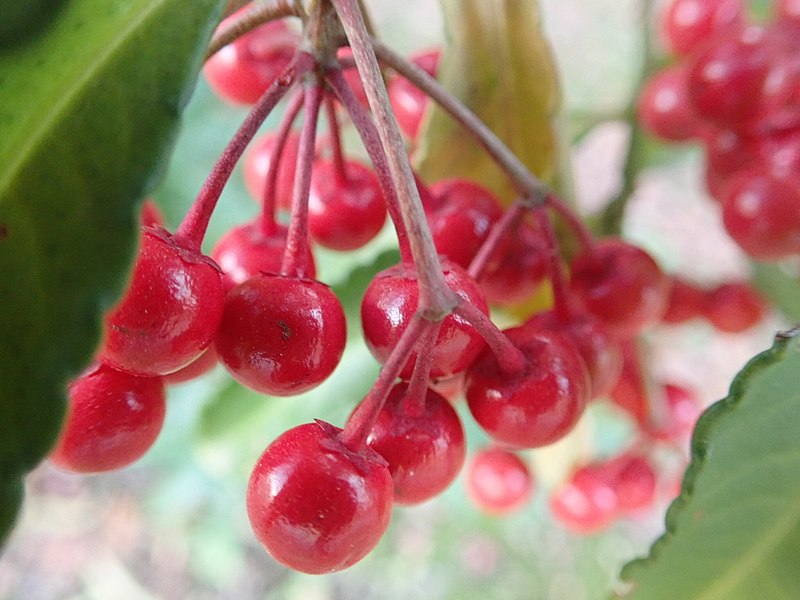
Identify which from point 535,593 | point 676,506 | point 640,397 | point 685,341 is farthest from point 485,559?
point 676,506

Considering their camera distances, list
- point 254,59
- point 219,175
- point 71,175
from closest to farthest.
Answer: point 71,175
point 219,175
point 254,59

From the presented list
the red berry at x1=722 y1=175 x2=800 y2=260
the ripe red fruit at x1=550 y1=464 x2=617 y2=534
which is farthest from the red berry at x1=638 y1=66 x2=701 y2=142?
the ripe red fruit at x1=550 y1=464 x2=617 y2=534

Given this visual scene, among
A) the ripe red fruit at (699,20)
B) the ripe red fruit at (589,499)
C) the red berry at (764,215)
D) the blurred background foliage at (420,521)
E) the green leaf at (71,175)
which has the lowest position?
the blurred background foliage at (420,521)

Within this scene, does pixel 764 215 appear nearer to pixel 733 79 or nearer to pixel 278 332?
pixel 733 79

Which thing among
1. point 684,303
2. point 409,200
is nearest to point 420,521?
point 684,303

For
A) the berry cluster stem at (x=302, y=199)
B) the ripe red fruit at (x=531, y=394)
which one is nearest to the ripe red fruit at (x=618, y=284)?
the ripe red fruit at (x=531, y=394)

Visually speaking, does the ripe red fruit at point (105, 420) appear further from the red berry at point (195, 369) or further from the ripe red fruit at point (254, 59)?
the ripe red fruit at point (254, 59)

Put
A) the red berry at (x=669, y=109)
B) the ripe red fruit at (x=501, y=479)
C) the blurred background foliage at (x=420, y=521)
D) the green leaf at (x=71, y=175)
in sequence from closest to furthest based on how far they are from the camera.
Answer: the green leaf at (x=71, y=175)
the red berry at (x=669, y=109)
the ripe red fruit at (x=501, y=479)
the blurred background foliage at (x=420, y=521)

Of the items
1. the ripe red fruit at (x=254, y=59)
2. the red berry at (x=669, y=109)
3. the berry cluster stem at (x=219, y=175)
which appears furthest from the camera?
the red berry at (x=669, y=109)
